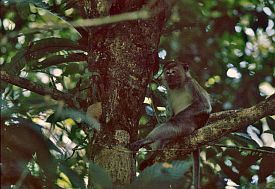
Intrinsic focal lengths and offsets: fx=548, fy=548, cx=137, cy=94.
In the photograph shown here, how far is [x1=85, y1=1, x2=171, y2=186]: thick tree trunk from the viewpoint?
327cm

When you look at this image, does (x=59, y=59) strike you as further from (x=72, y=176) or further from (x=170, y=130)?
(x=72, y=176)

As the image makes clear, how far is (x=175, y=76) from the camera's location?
229 inches

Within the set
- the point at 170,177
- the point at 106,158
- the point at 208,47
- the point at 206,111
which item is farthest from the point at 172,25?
the point at 170,177

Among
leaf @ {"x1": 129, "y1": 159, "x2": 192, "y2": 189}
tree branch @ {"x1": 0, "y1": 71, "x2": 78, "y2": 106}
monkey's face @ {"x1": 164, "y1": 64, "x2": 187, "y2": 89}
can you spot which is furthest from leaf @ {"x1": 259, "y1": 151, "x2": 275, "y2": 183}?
monkey's face @ {"x1": 164, "y1": 64, "x2": 187, "y2": 89}

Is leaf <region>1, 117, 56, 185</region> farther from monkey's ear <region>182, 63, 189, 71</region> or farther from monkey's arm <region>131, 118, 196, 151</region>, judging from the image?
monkey's ear <region>182, 63, 189, 71</region>

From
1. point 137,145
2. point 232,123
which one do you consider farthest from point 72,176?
point 137,145

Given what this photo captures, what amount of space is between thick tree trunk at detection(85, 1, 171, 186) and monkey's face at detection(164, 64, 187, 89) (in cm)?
166

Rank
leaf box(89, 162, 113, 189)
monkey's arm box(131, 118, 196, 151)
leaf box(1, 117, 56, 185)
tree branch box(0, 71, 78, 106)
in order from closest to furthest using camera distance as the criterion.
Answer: leaf box(1, 117, 56, 185) < leaf box(89, 162, 113, 189) < tree branch box(0, 71, 78, 106) < monkey's arm box(131, 118, 196, 151)

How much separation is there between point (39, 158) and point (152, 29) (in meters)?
2.49

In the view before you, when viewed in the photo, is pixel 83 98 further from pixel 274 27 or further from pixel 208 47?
pixel 274 27

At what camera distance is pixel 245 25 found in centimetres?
525

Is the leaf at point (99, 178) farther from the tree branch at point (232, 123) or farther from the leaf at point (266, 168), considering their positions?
the leaf at point (266, 168)

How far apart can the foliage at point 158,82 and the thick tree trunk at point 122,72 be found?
0.47ft

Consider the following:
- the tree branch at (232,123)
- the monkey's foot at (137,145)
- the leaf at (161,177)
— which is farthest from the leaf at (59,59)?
the leaf at (161,177)
